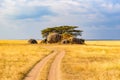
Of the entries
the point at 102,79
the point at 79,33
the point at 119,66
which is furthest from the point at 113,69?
the point at 79,33

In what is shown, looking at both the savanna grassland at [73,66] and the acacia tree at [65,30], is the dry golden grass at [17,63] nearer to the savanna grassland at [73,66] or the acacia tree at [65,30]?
the savanna grassland at [73,66]

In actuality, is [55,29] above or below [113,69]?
above

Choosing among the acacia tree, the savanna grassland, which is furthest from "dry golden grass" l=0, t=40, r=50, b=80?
the acacia tree

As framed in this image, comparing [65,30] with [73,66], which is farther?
[65,30]

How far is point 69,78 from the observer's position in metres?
24.8

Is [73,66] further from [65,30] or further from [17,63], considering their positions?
[65,30]

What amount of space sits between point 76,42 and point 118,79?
274ft

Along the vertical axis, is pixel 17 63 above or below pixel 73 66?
above

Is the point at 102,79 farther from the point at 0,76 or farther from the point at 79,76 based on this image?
the point at 0,76

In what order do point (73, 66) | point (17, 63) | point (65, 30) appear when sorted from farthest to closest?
point (65, 30)
point (17, 63)
point (73, 66)

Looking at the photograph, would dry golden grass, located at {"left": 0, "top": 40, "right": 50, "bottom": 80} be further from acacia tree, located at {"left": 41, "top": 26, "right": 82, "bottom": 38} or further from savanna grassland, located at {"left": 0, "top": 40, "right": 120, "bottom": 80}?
acacia tree, located at {"left": 41, "top": 26, "right": 82, "bottom": 38}

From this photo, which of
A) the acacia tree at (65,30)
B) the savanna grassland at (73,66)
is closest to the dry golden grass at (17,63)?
the savanna grassland at (73,66)

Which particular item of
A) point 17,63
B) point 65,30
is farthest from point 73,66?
point 65,30

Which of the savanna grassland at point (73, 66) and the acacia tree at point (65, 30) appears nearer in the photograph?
the savanna grassland at point (73, 66)
